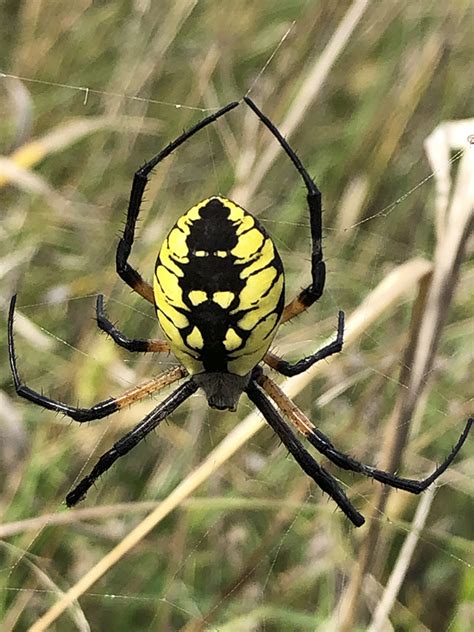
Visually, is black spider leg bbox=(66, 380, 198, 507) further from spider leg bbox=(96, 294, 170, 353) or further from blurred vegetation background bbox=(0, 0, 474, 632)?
spider leg bbox=(96, 294, 170, 353)

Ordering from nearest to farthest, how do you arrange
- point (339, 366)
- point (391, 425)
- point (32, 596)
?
point (391, 425) → point (32, 596) → point (339, 366)

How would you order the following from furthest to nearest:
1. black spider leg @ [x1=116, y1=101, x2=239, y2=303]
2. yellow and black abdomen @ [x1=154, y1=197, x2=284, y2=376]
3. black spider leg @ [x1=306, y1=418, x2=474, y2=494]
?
black spider leg @ [x1=306, y1=418, x2=474, y2=494] < black spider leg @ [x1=116, y1=101, x2=239, y2=303] < yellow and black abdomen @ [x1=154, y1=197, x2=284, y2=376]

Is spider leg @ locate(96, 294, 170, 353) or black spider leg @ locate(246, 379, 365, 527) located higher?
spider leg @ locate(96, 294, 170, 353)

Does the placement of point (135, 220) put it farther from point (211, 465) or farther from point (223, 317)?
point (211, 465)

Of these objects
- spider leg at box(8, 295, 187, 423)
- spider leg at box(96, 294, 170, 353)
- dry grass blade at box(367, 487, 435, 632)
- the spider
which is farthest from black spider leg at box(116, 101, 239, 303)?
dry grass blade at box(367, 487, 435, 632)

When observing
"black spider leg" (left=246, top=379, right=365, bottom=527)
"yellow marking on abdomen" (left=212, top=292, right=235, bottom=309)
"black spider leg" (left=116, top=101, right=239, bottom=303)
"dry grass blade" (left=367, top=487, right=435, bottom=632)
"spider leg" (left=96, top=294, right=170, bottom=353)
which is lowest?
"dry grass blade" (left=367, top=487, right=435, bottom=632)

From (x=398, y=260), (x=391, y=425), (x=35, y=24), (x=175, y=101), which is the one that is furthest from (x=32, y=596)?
(x=35, y=24)

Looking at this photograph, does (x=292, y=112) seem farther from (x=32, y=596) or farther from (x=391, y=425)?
(x=32, y=596)

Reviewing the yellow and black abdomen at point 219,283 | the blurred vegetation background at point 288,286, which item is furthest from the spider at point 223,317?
the blurred vegetation background at point 288,286
